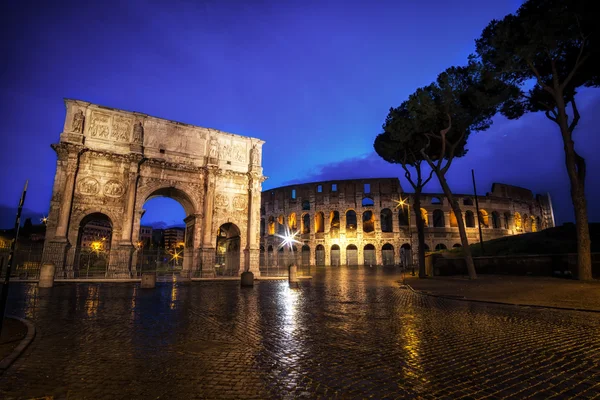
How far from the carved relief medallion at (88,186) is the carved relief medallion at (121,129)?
3253 mm

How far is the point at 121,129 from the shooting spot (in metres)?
20.9

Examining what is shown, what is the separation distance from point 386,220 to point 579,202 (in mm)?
33602

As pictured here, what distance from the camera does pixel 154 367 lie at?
3375 mm

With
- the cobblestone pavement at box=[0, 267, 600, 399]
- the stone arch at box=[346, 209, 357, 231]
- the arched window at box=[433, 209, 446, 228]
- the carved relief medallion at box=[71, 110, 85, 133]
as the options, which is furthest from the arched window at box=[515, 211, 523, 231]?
the carved relief medallion at box=[71, 110, 85, 133]

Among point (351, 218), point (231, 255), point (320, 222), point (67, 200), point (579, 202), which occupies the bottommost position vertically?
point (231, 255)

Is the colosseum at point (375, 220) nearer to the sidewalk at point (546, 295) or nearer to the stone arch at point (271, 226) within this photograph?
the stone arch at point (271, 226)

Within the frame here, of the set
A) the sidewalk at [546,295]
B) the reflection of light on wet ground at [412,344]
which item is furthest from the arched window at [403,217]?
the reflection of light on wet ground at [412,344]

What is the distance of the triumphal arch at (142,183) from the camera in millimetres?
18562

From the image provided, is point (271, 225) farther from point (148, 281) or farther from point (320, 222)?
point (148, 281)

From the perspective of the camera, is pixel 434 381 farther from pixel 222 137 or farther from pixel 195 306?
pixel 222 137

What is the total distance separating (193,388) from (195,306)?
18.2 ft

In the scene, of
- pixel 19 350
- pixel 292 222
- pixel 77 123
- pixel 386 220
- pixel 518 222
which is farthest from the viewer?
pixel 292 222

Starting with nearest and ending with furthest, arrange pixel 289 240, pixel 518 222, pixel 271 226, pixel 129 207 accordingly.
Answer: pixel 129 207
pixel 289 240
pixel 518 222
pixel 271 226

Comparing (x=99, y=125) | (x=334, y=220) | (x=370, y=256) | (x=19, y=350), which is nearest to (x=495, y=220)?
(x=370, y=256)
